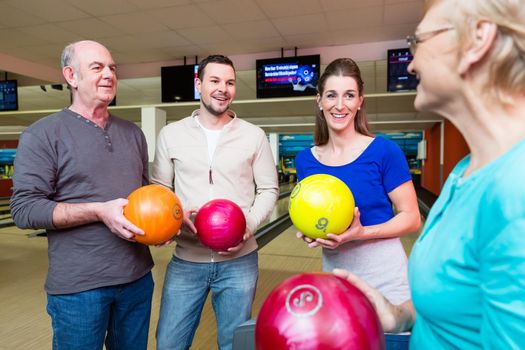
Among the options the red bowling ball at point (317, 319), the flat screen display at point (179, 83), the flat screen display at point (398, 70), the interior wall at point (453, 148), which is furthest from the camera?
the interior wall at point (453, 148)

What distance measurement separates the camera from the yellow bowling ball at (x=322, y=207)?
120cm

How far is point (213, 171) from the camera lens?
1.59m

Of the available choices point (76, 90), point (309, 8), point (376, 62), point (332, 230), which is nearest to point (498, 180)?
point (332, 230)

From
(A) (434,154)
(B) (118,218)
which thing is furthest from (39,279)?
(A) (434,154)

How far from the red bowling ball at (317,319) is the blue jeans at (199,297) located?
2.92ft

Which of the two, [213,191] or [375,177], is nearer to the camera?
[375,177]

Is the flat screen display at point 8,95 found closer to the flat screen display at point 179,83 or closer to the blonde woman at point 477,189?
the flat screen display at point 179,83

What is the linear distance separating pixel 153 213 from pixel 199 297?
48 cm

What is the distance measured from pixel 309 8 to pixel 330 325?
12.3 feet

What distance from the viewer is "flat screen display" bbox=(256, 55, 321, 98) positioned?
4.55 m

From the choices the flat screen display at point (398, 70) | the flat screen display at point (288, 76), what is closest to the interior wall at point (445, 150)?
the flat screen display at point (398, 70)

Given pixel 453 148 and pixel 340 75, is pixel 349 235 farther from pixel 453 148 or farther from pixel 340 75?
pixel 453 148

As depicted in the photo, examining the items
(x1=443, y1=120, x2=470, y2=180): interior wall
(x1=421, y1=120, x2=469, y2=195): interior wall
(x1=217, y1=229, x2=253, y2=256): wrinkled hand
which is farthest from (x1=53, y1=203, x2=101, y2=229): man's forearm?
(x1=443, y1=120, x2=470, y2=180): interior wall

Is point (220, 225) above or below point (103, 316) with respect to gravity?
above
